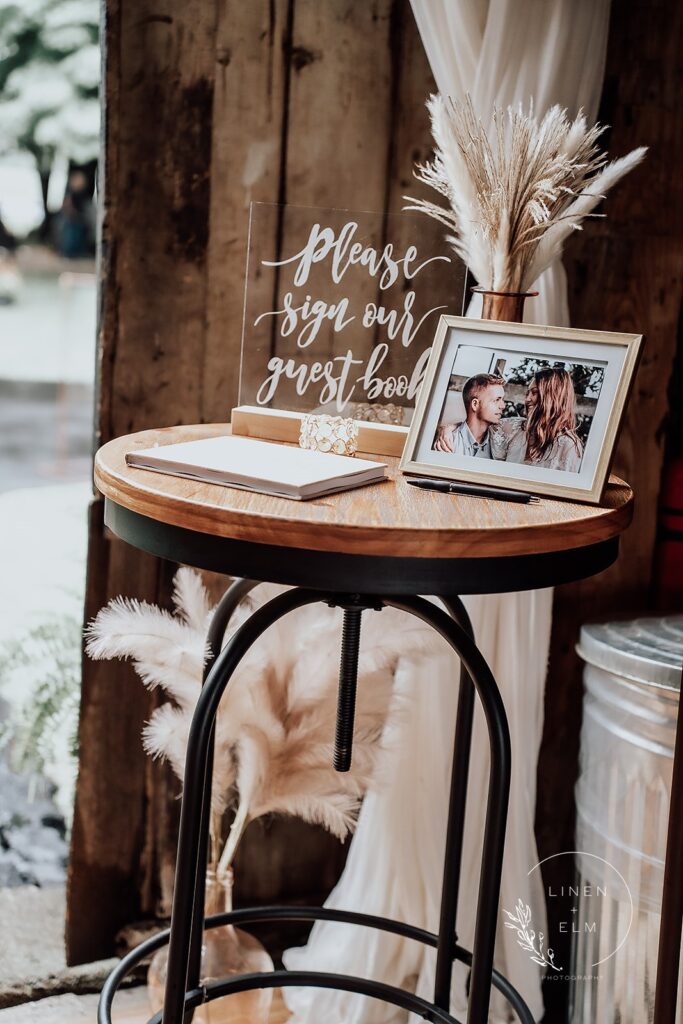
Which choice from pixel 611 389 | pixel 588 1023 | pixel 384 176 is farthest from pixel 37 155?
pixel 588 1023

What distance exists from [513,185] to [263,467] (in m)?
0.43

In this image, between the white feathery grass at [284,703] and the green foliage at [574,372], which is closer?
the green foliage at [574,372]

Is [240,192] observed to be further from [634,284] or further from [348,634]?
[348,634]

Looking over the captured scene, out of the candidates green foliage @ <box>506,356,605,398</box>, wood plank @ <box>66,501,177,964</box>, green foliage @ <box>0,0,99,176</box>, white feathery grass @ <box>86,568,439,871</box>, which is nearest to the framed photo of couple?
green foliage @ <box>506,356,605,398</box>

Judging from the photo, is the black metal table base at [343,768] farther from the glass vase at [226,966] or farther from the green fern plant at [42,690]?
the green fern plant at [42,690]

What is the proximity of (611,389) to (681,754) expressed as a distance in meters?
0.39

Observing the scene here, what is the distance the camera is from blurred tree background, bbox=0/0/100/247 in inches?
109

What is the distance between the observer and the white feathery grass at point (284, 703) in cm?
146

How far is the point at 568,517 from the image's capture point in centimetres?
94

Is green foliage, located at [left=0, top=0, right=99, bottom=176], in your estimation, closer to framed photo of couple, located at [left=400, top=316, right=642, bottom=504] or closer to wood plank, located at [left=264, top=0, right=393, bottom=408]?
wood plank, located at [left=264, top=0, right=393, bottom=408]

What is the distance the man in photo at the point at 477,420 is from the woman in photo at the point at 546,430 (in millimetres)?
14

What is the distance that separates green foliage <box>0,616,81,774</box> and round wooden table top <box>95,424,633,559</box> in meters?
1.00

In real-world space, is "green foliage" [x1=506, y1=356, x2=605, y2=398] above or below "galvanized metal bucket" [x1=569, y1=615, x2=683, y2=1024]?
above

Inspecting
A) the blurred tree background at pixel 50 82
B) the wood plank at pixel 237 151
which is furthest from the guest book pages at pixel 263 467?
the blurred tree background at pixel 50 82
